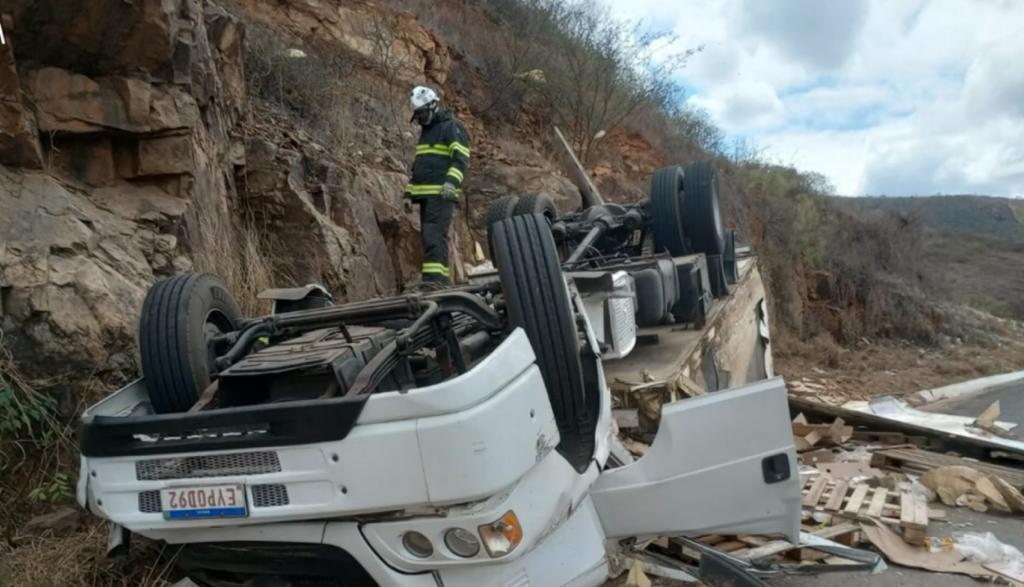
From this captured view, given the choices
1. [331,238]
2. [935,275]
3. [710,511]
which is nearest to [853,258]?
[935,275]

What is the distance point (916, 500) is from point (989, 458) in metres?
2.00

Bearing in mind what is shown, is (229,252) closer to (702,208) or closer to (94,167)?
(94,167)

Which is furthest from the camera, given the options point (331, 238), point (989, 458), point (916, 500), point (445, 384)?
point (331, 238)

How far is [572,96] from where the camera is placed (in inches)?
578

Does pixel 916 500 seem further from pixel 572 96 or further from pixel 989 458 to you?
pixel 572 96

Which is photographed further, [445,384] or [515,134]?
[515,134]

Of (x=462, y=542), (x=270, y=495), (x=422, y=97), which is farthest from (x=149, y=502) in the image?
(x=422, y=97)

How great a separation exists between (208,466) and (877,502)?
12.0 ft

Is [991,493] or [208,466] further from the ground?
[208,466]

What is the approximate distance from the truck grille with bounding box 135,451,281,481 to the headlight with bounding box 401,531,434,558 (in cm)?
42

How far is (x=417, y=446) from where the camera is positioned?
225 centimetres

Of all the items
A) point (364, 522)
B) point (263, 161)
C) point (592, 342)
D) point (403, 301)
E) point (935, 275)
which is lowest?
point (935, 275)

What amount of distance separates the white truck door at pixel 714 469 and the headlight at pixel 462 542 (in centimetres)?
76

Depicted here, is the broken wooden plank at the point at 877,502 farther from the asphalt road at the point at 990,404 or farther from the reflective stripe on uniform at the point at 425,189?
the asphalt road at the point at 990,404
